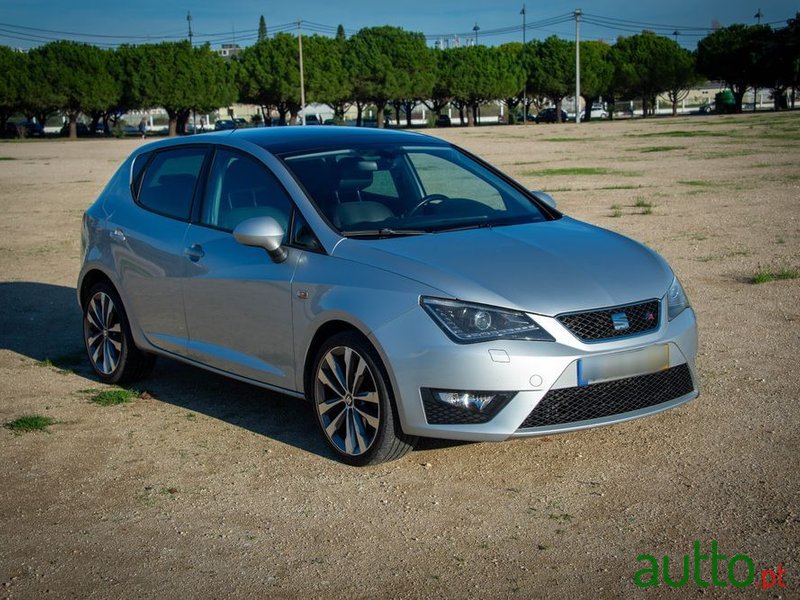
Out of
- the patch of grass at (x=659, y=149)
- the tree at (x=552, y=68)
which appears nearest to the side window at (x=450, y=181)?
the patch of grass at (x=659, y=149)

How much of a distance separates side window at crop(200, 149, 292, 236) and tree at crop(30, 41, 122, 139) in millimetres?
88538

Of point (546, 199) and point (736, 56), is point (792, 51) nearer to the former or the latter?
point (736, 56)

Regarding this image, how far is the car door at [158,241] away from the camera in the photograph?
6734mm

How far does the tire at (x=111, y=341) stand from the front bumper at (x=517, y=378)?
111 inches

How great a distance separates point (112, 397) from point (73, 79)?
300ft

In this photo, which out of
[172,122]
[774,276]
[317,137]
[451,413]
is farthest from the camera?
[172,122]

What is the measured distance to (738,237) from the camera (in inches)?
516

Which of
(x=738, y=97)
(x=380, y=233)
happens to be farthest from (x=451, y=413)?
(x=738, y=97)

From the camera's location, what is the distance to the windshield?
Answer: 593 centimetres

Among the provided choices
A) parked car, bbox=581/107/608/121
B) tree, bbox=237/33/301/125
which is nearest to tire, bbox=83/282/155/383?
tree, bbox=237/33/301/125

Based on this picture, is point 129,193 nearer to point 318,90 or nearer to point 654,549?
point 654,549

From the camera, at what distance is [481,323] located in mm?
5023

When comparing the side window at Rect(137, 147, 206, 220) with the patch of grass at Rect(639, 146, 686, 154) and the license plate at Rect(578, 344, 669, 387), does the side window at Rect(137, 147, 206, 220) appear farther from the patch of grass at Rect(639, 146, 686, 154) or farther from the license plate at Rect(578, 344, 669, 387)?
the patch of grass at Rect(639, 146, 686, 154)

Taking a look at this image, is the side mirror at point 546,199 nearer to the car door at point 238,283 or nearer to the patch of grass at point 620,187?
the car door at point 238,283
